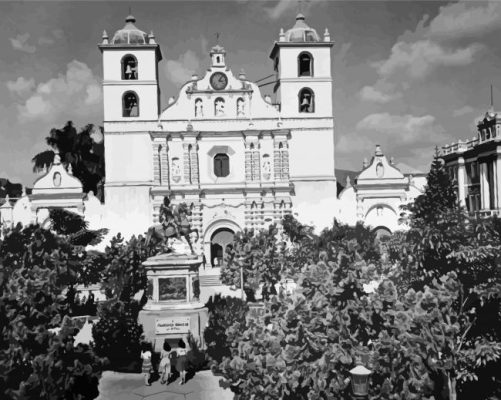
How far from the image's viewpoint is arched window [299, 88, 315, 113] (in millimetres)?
39406

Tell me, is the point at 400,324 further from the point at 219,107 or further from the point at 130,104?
the point at 130,104

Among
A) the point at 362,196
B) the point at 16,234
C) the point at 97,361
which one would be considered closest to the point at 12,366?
the point at 97,361

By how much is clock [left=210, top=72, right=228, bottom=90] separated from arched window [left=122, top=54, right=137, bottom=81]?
5.33m

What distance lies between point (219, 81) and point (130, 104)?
6.22 m

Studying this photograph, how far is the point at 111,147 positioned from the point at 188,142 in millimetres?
5042

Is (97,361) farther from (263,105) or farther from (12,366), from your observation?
(263,105)

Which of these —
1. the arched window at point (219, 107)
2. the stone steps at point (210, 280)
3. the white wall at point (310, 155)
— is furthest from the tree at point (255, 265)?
the arched window at point (219, 107)

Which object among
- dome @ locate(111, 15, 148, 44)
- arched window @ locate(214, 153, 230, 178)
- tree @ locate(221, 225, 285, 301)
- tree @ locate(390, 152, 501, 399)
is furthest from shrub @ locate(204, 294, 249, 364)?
dome @ locate(111, 15, 148, 44)

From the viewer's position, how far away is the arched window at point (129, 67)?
38562 millimetres

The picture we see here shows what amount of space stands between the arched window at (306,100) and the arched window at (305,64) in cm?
123

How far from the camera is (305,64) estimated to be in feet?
132

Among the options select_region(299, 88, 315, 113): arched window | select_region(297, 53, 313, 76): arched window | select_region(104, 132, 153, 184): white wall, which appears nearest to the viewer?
select_region(104, 132, 153, 184): white wall

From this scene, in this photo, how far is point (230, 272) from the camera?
28.9 m

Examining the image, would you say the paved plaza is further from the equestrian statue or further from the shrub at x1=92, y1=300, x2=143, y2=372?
the equestrian statue
